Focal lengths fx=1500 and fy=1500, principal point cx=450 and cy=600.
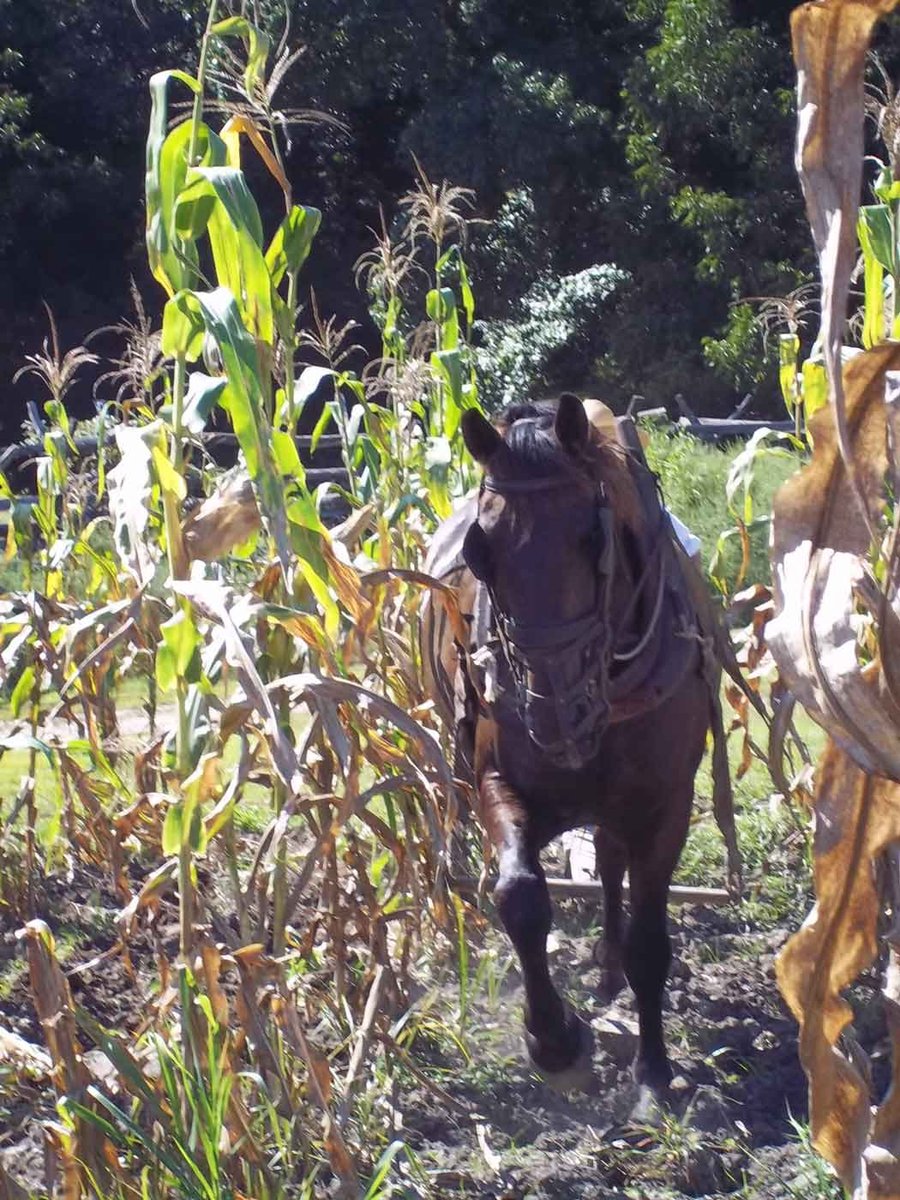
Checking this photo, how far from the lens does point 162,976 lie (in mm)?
2980

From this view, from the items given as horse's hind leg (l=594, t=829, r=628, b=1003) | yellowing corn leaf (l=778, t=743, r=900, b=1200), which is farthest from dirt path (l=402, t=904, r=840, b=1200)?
yellowing corn leaf (l=778, t=743, r=900, b=1200)

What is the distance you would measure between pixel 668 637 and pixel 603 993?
1.39 metres

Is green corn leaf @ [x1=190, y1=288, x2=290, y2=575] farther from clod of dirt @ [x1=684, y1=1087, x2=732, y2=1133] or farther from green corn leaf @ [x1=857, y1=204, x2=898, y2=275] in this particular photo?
green corn leaf @ [x1=857, y1=204, x2=898, y2=275]

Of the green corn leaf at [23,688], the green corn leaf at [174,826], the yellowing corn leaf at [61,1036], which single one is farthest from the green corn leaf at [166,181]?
the green corn leaf at [23,688]

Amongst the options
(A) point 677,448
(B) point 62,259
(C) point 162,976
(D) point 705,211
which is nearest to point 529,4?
(D) point 705,211

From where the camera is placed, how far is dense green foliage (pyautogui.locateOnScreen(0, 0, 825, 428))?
54.5ft

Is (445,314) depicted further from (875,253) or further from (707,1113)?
(707,1113)

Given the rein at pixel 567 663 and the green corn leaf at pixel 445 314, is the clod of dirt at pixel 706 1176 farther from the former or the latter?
the green corn leaf at pixel 445 314

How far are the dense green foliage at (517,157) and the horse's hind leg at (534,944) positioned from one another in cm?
1306

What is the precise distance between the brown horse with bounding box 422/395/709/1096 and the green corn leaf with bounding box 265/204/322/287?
0.50 m

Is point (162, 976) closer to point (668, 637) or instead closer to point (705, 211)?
point (668, 637)

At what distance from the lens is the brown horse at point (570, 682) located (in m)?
3.11

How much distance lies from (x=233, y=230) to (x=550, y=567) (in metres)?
0.92

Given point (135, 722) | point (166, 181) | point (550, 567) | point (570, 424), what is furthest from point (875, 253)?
point (135, 722)
